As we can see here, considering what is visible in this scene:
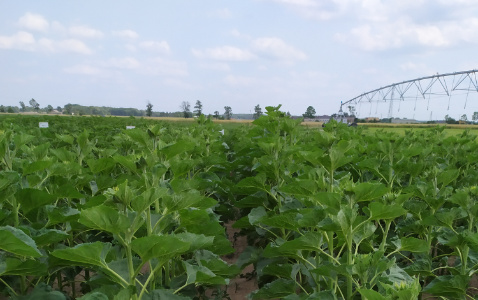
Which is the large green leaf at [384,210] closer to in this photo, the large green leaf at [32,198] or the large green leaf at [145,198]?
the large green leaf at [145,198]

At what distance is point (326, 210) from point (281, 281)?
2.65 ft

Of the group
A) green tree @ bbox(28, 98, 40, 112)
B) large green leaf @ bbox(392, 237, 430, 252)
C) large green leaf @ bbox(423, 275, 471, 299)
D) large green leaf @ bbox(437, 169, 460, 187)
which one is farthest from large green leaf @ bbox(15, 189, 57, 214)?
green tree @ bbox(28, 98, 40, 112)

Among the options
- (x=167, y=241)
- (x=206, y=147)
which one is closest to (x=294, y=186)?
(x=167, y=241)

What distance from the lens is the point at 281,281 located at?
2.53 meters

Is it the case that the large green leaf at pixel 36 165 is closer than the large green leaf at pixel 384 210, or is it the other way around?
the large green leaf at pixel 384 210

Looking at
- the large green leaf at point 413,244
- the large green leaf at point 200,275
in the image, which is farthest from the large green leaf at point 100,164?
the large green leaf at point 413,244

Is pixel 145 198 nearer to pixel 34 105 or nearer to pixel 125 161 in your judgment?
pixel 125 161

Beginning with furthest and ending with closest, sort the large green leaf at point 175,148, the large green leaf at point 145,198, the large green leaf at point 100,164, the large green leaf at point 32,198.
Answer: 1. the large green leaf at point 100,164
2. the large green leaf at point 175,148
3. the large green leaf at point 32,198
4. the large green leaf at point 145,198

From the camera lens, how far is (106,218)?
1439mm

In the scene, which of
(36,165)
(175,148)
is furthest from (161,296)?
(36,165)

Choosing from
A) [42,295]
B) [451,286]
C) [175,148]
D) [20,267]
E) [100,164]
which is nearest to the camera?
[20,267]

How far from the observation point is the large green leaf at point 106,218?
4.60ft

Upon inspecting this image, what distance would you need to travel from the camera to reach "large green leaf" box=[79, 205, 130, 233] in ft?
4.60

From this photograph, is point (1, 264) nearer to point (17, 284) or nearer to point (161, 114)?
point (17, 284)
